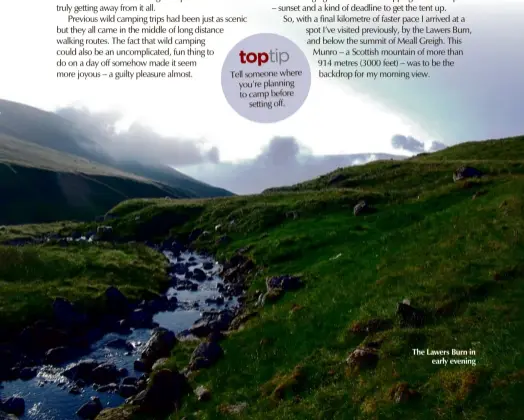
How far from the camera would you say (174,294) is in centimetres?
4816

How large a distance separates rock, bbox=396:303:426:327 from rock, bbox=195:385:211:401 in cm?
949

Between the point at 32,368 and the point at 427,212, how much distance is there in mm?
37052

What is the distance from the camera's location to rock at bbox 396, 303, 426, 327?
21.8 m

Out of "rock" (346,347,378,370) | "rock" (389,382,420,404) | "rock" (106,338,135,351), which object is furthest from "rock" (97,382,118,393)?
"rock" (389,382,420,404)

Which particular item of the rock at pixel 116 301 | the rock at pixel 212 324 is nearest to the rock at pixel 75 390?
the rock at pixel 212 324

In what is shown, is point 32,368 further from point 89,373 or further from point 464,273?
point 464,273

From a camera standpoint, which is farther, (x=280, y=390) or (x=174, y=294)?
(x=174, y=294)

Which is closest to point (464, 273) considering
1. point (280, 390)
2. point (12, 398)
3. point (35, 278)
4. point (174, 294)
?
point (280, 390)

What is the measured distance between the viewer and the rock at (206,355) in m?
25.1

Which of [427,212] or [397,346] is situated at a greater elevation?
[427,212]

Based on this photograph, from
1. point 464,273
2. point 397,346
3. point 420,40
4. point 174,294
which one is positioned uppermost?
point 420,40

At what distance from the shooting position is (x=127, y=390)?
83.0 feet

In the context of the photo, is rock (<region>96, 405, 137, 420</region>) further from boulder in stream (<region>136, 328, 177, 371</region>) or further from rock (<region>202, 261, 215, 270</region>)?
rock (<region>202, 261, 215, 270</region>)

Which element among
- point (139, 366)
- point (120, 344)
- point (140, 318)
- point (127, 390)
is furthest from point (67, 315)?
point (127, 390)
